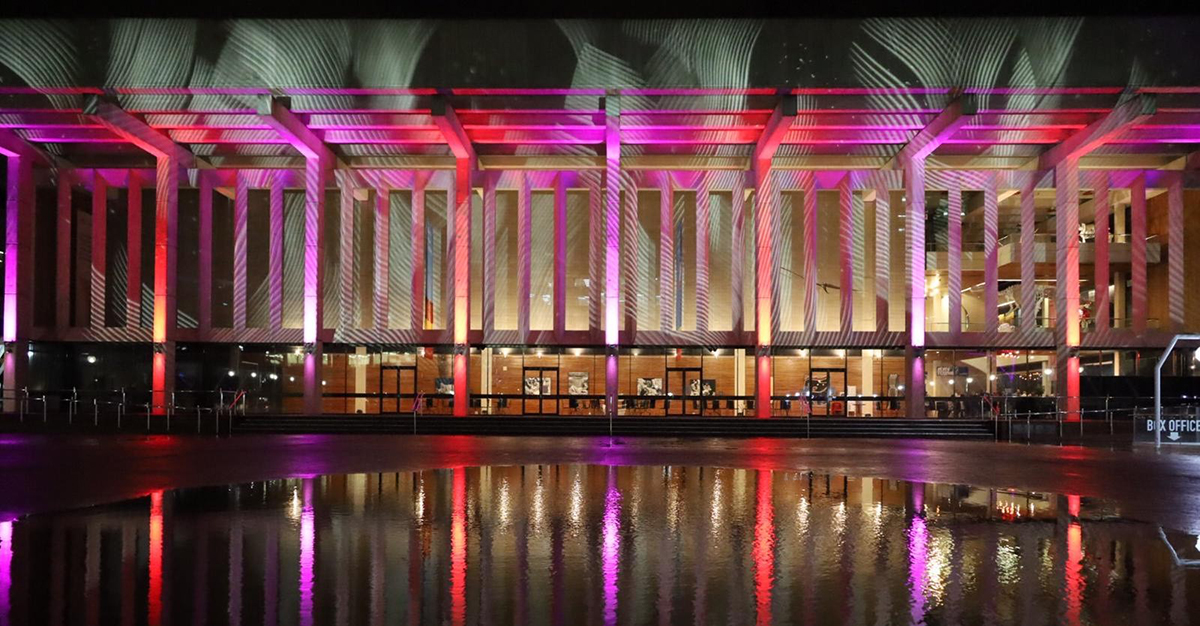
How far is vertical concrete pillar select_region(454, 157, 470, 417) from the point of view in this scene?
29.4 metres

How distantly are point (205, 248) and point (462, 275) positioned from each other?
936cm

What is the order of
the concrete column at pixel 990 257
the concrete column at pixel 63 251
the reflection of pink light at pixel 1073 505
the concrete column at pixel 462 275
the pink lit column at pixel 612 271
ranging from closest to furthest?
the reflection of pink light at pixel 1073 505 → the pink lit column at pixel 612 271 → the concrete column at pixel 462 275 → the concrete column at pixel 990 257 → the concrete column at pixel 63 251

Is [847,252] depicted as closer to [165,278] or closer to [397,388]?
[397,388]

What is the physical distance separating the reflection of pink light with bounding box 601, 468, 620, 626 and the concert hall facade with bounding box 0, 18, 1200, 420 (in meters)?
17.2

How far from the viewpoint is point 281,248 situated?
103 feet

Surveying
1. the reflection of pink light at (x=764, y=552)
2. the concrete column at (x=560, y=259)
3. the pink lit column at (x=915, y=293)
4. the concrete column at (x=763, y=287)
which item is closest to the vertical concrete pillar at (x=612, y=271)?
the concrete column at (x=560, y=259)

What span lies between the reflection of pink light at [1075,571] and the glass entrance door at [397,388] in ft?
83.6

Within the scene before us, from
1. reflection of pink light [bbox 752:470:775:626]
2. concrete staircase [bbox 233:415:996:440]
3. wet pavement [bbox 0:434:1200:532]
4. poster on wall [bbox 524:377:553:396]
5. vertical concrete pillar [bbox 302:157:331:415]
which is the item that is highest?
vertical concrete pillar [bbox 302:157:331:415]

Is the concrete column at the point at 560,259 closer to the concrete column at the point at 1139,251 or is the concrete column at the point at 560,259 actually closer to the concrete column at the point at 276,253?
the concrete column at the point at 276,253

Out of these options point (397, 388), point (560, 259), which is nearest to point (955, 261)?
point (560, 259)

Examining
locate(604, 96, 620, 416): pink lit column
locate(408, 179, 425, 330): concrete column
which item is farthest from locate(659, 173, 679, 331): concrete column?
locate(408, 179, 425, 330): concrete column

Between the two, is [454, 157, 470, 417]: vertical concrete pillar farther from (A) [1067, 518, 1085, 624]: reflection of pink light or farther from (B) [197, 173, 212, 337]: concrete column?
(A) [1067, 518, 1085, 624]: reflection of pink light

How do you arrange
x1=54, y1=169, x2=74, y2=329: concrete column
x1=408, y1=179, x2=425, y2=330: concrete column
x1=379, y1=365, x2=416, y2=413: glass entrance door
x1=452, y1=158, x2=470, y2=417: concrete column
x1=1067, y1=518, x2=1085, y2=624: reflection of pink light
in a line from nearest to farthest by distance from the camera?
x1=1067, y1=518, x2=1085, y2=624: reflection of pink light → x1=452, y1=158, x2=470, y2=417: concrete column → x1=54, y1=169, x2=74, y2=329: concrete column → x1=408, y1=179, x2=425, y2=330: concrete column → x1=379, y1=365, x2=416, y2=413: glass entrance door

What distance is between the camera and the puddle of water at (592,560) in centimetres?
559
